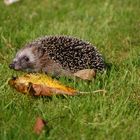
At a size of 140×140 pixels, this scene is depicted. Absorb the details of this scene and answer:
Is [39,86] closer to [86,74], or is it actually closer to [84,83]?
[84,83]

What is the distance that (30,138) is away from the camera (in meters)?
4.61

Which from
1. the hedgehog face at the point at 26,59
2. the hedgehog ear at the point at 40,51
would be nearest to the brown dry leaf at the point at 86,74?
the hedgehog ear at the point at 40,51

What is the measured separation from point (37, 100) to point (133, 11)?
4.81 m

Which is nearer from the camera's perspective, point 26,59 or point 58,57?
point 58,57

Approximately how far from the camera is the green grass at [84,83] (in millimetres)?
4863

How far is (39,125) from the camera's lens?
4789 millimetres

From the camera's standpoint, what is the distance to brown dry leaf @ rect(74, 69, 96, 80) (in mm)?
6045

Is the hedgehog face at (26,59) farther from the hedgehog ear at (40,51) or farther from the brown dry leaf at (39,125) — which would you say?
the brown dry leaf at (39,125)

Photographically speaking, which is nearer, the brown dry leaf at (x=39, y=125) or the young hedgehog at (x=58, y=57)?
the brown dry leaf at (x=39, y=125)

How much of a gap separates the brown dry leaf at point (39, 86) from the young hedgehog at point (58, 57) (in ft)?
2.62

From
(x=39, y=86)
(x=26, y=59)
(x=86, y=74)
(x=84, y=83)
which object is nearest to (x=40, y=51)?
(x=26, y=59)

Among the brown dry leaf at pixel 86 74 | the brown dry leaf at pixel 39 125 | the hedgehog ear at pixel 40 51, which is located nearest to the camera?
the brown dry leaf at pixel 39 125

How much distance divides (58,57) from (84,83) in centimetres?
81

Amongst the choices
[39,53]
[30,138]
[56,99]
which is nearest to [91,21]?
[39,53]
